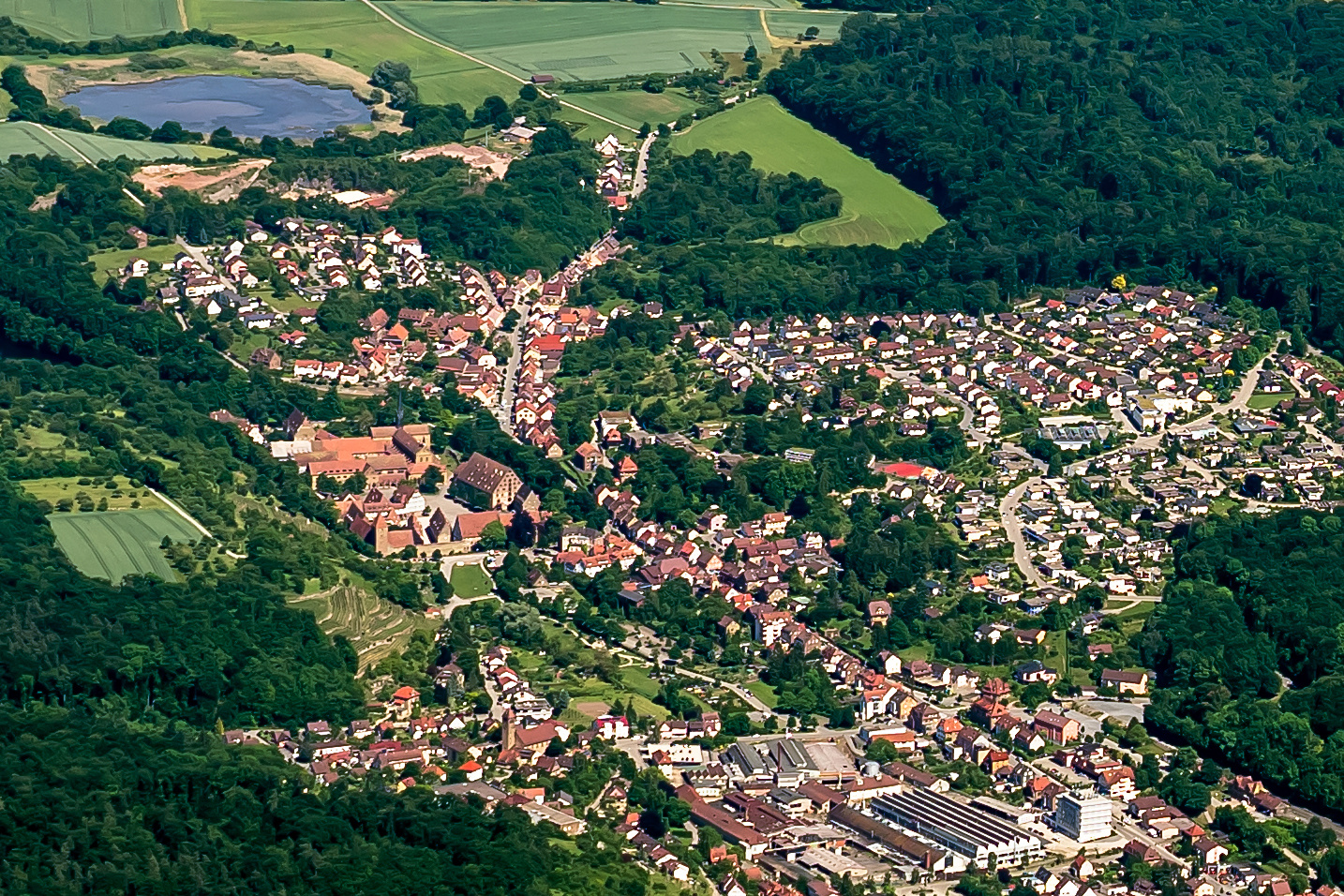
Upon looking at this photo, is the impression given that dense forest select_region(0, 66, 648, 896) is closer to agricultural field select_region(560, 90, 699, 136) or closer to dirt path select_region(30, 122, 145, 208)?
dirt path select_region(30, 122, 145, 208)

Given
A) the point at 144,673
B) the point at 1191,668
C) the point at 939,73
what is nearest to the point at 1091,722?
the point at 1191,668

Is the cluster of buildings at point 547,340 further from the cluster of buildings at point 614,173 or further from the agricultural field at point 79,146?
the agricultural field at point 79,146

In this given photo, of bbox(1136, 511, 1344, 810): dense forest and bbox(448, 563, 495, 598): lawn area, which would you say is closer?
bbox(1136, 511, 1344, 810): dense forest

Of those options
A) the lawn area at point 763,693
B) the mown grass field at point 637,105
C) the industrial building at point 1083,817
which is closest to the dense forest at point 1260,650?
the industrial building at point 1083,817

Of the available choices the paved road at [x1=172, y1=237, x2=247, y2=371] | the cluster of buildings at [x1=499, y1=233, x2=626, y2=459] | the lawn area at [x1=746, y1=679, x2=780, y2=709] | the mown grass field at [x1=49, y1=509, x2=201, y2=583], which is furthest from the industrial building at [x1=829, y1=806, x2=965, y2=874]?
the paved road at [x1=172, y1=237, x2=247, y2=371]

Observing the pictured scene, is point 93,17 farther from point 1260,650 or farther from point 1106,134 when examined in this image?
point 1260,650

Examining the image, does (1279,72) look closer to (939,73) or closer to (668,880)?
(939,73)

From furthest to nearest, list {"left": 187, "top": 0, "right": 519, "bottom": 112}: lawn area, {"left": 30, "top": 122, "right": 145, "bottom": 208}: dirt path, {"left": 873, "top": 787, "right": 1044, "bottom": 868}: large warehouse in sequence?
{"left": 187, "top": 0, "right": 519, "bottom": 112}: lawn area, {"left": 30, "top": 122, "right": 145, "bottom": 208}: dirt path, {"left": 873, "top": 787, "right": 1044, "bottom": 868}: large warehouse
